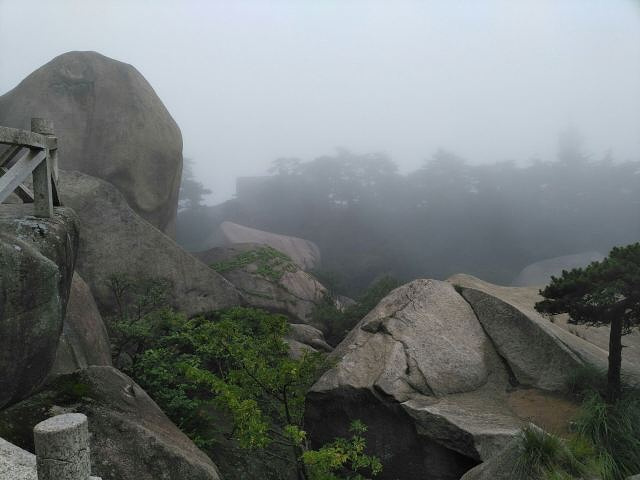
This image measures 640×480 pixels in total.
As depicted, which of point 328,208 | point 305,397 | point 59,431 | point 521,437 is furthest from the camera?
point 328,208

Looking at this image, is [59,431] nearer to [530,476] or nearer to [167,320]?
[530,476]

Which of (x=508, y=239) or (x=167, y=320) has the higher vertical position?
(x=167, y=320)

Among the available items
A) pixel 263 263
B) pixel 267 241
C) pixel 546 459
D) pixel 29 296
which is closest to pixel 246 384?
pixel 29 296

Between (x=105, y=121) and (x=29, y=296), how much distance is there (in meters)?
11.3

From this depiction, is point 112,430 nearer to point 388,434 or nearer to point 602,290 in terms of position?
point 388,434

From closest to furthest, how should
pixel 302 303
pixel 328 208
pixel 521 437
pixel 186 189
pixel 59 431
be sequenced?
pixel 59 431, pixel 521 437, pixel 302 303, pixel 186 189, pixel 328 208

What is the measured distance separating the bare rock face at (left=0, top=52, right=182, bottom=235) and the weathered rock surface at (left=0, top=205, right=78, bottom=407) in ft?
31.4

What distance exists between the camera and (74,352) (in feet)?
20.7

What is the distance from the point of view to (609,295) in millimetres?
6324

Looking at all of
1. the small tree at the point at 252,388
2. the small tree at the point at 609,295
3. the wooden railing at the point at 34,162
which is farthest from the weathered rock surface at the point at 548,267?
the wooden railing at the point at 34,162

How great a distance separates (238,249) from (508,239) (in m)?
25.6

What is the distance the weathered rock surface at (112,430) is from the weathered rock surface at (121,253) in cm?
608

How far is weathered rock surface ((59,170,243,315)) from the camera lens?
1030 centimetres

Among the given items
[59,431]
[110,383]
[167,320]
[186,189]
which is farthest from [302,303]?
[186,189]
